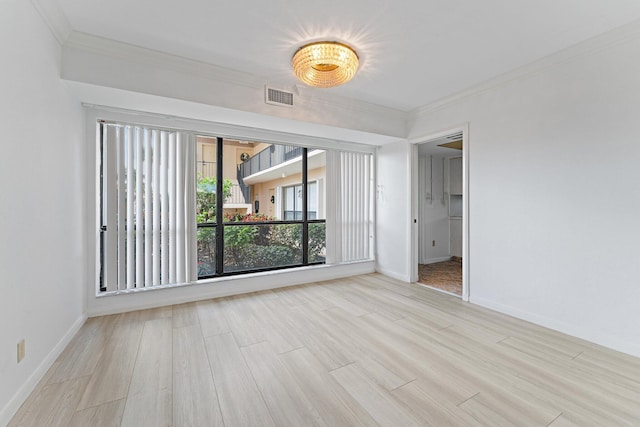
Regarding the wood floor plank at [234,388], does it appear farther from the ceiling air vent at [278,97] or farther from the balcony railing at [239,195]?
the balcony railing at [239,195]

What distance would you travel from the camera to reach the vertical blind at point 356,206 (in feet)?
15.0

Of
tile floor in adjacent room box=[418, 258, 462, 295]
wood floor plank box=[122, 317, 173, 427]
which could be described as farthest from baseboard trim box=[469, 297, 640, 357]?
wood floor plank box=[122, 317, 173, 427]

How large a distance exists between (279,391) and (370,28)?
2.75m

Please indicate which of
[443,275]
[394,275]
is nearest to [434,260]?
[443,275]

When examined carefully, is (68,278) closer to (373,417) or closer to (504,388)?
(373,417)

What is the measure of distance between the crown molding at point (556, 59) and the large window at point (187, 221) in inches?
71.5

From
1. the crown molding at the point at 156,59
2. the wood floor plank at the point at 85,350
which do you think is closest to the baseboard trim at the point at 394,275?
the crown molding at the point at 156,59

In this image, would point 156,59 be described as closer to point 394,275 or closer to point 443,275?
point 394,275

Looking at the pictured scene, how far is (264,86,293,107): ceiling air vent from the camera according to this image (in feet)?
10.0

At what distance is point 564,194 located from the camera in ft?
8.17

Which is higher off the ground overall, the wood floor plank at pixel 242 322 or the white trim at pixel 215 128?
the white trim at pixel 215 128

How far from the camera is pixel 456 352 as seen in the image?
2154mm

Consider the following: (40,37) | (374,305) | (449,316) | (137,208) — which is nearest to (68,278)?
(137,208)

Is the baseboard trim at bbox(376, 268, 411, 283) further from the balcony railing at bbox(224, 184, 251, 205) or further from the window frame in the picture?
the balcony railing at bbox(224, 184, 251, 205)
